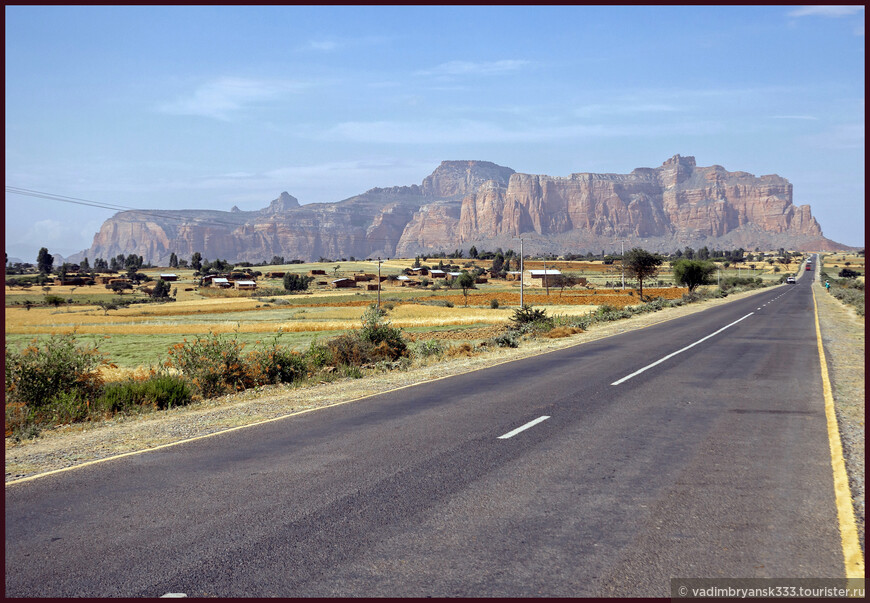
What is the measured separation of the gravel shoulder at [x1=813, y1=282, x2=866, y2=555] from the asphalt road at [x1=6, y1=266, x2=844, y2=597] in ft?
1.17

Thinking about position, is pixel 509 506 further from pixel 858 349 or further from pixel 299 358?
pixel 858 349

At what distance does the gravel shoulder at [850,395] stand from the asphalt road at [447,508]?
0.36 m

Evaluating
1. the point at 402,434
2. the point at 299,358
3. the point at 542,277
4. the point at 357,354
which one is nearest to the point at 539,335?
the point at 357,354

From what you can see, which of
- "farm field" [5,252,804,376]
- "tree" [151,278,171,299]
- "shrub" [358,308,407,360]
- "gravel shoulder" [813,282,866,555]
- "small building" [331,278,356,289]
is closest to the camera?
"gravel shoulder" [813,282,866,555]

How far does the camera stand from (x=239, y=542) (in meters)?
5.86

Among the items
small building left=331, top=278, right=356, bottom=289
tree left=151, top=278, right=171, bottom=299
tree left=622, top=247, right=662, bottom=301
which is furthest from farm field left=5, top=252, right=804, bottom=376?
small building left=331, top=278, right=356, bottom=289

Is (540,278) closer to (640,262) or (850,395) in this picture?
(640,262)

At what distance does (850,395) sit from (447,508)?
11245 millimetres

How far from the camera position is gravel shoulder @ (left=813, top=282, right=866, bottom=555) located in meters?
7.68

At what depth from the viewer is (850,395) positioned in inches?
560

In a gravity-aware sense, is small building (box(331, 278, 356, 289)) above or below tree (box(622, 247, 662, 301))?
below

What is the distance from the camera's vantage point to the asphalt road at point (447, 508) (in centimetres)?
520

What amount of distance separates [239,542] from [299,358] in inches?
576

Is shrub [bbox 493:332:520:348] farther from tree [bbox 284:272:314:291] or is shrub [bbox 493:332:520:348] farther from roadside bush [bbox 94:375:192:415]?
tree [bbox 284:272:314:291]
